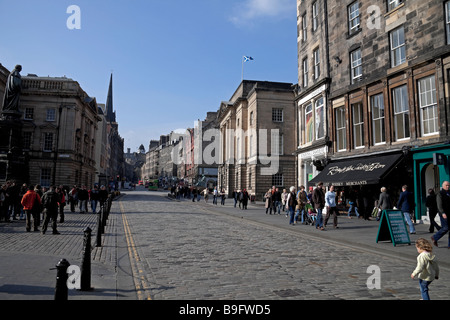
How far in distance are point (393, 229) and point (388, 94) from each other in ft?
33.7

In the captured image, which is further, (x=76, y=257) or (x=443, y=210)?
(x=443, y=210)

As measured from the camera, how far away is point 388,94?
57.8ft

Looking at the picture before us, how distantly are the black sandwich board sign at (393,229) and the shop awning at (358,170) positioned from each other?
5.95 m

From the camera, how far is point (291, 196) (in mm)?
17688

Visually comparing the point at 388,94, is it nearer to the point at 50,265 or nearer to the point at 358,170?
the point at 358,170

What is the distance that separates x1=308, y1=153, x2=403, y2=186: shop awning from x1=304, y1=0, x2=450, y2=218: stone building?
71 millimetres

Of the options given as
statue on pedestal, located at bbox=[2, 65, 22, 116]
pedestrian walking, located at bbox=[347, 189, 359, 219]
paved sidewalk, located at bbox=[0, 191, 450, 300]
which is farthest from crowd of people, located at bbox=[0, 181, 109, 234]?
pedestrian walking, located at bbox=[347, 189, 359, 219]

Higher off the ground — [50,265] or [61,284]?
[61,284]

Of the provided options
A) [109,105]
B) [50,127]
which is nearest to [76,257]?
[50,127]

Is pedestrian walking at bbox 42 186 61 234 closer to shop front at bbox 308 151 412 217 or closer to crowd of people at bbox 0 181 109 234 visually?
crowd of people at bbox 0 181 109 234

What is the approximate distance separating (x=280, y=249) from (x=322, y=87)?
17.0 m

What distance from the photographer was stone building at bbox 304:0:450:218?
49.1ft
